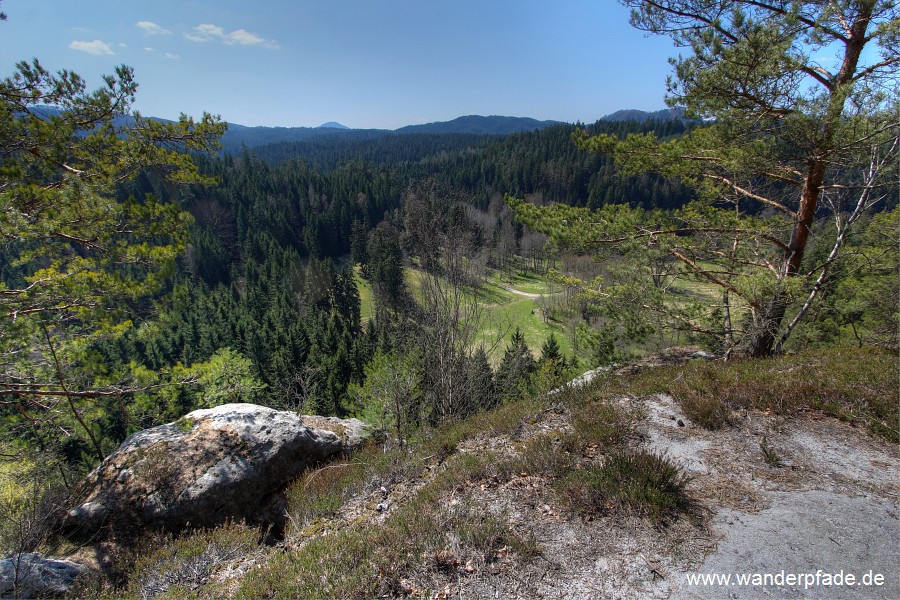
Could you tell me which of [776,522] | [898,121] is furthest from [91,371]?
[898,121]

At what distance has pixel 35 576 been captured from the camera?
4891mm

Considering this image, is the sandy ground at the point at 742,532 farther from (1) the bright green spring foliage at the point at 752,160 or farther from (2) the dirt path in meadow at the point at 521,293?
(2) the dirt path in meadow at the point at 521,293

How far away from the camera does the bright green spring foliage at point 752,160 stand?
622cm

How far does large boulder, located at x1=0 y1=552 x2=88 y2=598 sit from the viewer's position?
4488 mm

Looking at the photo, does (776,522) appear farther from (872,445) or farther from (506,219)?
(506,219)

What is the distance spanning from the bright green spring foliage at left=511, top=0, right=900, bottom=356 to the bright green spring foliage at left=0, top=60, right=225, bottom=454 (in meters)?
7.55

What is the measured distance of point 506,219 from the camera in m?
83.7

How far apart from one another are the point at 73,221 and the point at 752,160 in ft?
39.5

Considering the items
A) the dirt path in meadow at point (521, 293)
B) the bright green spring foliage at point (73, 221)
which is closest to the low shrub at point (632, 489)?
the bright green spring foliage at point (73, 221)

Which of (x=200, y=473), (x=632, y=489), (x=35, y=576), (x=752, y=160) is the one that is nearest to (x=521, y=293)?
(x=752, y=160)

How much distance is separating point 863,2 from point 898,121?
204 centimetres

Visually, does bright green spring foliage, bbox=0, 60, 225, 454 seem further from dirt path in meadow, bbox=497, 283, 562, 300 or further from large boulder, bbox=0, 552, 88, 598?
dirt path in meadow, bbox=497, 283, 562, 300

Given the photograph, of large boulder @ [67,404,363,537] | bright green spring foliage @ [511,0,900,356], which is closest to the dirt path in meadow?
bright green spring foliage @ [511,0,900,356]

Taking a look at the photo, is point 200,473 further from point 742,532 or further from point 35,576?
point 742,532
